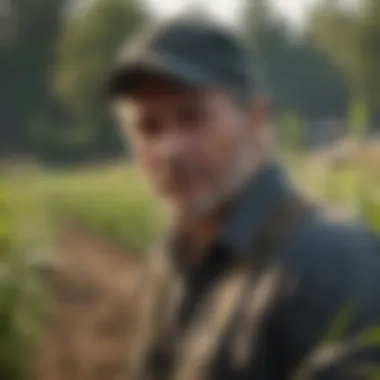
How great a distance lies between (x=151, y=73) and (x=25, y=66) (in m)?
0.14

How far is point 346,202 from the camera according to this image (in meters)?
0.91

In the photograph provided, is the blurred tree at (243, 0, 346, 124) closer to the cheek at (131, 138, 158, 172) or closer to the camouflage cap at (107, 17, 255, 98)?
the camouflage cap at (107, 17, 255, 98)

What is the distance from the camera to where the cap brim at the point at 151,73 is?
0.89m

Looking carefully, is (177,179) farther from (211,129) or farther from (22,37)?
(22,37)

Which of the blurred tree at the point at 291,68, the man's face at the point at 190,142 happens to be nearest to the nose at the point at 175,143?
the man's face at the point at 190,142

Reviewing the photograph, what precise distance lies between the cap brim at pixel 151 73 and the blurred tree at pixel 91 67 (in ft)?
0.04

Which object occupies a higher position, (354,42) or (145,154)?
(354,42)

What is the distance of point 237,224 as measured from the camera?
2.99ft

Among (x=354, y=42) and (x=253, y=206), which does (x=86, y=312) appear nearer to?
(x=253, y=206)

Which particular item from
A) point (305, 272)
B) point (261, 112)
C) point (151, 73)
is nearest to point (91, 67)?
point (151, 73)

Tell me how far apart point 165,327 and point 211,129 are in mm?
212

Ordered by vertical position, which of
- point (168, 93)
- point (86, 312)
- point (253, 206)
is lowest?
point (86, 312)

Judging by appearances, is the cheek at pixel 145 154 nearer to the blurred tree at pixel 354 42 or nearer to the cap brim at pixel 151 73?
the cap brim at pixel 151 73

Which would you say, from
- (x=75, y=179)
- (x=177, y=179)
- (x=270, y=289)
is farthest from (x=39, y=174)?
(x=270, y=289)
